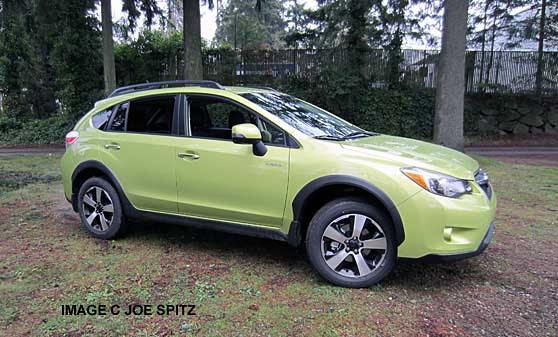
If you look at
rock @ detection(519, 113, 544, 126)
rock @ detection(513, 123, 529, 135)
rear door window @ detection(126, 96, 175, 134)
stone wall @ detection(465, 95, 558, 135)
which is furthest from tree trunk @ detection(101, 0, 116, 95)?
rock @ detection(519, 113, 544, 126)

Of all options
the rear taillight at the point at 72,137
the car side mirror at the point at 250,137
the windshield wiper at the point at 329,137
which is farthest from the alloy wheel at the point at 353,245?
the rear taillight at the point at 72,137

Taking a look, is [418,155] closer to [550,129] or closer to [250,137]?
[250,137]

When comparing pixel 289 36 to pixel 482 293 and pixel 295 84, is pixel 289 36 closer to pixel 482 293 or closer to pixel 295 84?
pixel 295 84

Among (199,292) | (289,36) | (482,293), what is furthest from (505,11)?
(199,292)

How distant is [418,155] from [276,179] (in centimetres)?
122

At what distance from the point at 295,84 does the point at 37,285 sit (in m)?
13.1

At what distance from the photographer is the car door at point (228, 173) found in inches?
145

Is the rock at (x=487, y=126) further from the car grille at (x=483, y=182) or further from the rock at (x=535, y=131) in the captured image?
the car grille at (x=483, y=182)

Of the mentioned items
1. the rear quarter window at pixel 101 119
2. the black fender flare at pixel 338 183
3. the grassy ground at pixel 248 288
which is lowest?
the grassy ground at pixel 248 288

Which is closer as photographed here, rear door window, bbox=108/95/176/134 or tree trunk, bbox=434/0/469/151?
rear door window, bbox=108/95/176/134

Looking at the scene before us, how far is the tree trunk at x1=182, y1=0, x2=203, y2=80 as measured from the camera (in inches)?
435

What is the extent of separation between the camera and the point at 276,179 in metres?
3.65

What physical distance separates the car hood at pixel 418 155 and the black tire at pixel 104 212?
102 inches

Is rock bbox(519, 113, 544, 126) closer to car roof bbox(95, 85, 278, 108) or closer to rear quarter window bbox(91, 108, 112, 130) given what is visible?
car roof bbox(95, 85, 278, 108)
